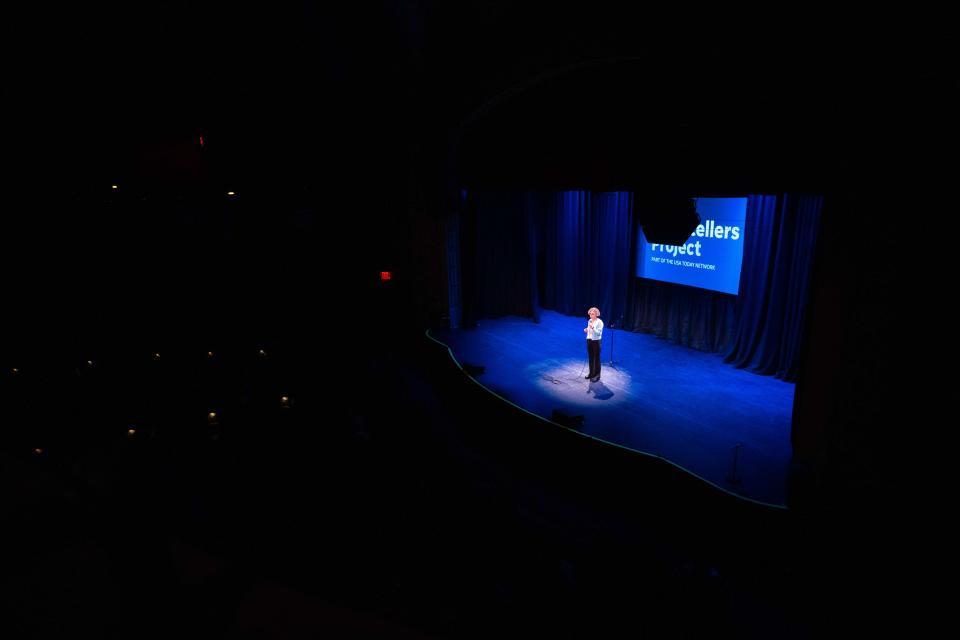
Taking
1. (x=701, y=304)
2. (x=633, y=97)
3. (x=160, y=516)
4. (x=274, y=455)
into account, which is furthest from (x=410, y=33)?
(x=160, y=516)

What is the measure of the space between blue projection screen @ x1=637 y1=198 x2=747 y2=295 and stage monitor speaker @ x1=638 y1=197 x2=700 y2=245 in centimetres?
150

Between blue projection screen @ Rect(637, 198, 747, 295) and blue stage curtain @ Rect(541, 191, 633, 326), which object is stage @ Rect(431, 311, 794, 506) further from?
blue projection screen @ Rect(637, 198, 747, 295)

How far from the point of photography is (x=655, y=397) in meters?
9.04

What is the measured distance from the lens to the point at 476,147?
11.9 m

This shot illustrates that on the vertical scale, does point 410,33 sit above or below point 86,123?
above

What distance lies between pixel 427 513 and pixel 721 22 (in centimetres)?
688

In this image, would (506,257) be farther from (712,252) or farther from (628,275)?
(712,252)

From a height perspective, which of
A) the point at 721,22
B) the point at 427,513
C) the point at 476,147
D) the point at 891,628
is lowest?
the point at 891,628

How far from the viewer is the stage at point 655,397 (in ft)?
22.6

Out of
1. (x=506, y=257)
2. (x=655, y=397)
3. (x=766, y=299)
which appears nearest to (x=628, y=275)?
(x=506, y=257)

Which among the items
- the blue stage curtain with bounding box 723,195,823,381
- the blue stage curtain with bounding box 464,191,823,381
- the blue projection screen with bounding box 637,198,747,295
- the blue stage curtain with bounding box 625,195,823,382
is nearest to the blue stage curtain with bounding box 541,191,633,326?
the blue stage curtain with bounding box 464,191,823,381

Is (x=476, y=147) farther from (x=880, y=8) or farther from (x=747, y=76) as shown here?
(x=880, y=8)

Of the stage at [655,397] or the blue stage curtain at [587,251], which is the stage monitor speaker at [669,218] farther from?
the blue stage curtain at [587,251]

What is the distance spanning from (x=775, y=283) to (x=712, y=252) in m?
1.51
